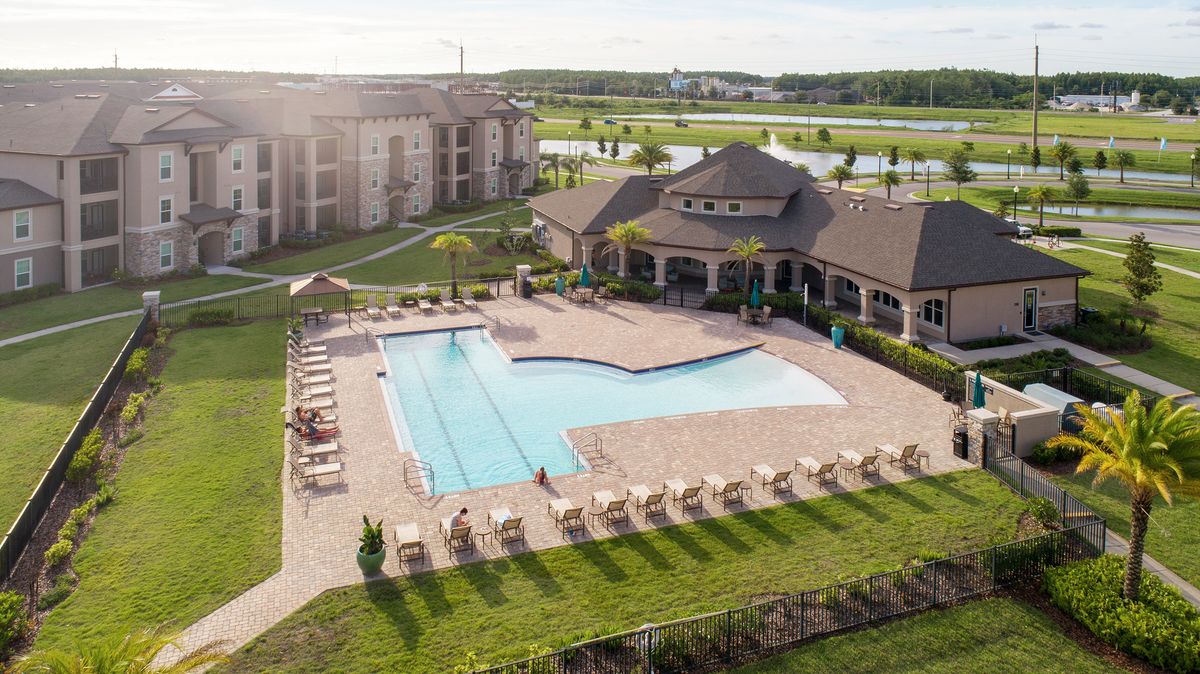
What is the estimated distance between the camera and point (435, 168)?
81062 millimetres

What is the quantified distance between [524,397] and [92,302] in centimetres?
2808

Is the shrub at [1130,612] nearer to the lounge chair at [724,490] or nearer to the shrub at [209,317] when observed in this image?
the lounge chair at [724,490]

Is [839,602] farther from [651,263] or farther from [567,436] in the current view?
[651,263]

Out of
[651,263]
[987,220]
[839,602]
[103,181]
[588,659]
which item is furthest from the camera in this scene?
[651,263]

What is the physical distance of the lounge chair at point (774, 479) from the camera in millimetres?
24531

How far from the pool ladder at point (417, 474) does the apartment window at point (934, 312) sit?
959 inches

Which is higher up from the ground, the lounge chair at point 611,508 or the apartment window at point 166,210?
the apartment window at point 166,210

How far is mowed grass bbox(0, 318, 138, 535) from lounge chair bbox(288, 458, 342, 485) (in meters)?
7.56

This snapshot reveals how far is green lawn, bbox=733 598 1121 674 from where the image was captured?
17.5m

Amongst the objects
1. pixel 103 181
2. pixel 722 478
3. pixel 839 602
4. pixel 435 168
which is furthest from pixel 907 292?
pixel 435 168

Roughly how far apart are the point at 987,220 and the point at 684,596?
3573 cm

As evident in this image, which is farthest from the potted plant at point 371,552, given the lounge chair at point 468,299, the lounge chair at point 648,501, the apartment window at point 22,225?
the apartment window at point 22,225

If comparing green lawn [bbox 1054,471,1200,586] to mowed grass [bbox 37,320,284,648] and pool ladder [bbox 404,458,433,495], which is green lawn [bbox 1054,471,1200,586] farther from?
mowed grass [bbox 37,320,284,648]

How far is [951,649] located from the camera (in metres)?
18.1
